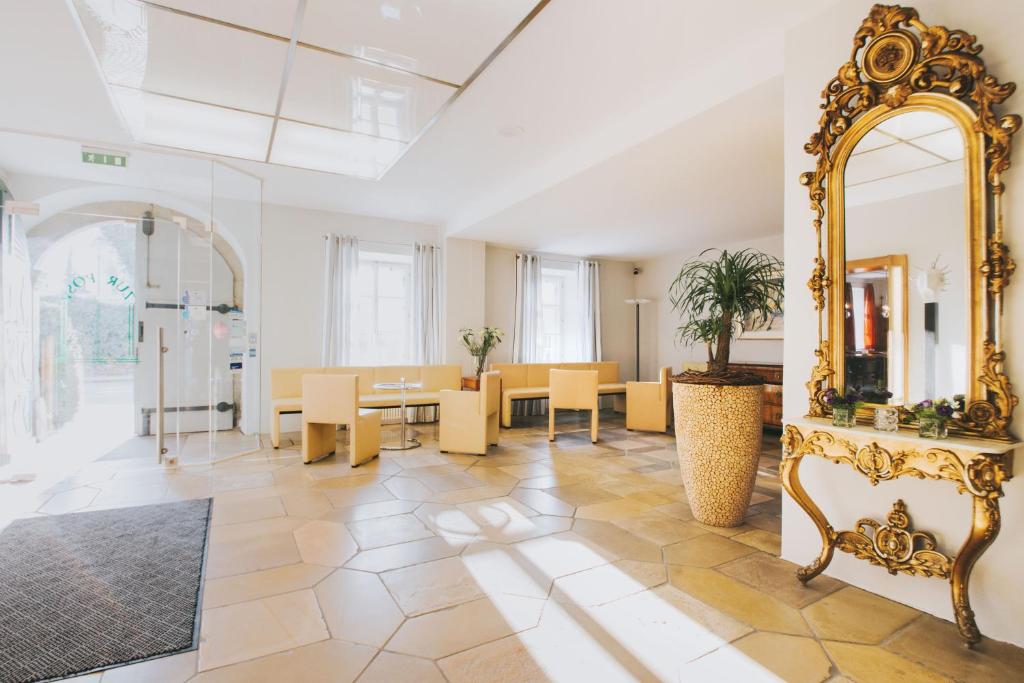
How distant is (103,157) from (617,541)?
4.93 metres

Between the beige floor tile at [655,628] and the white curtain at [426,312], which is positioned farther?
the white curtain at [426,312]

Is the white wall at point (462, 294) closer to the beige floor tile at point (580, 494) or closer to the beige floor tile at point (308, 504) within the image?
the beige floor tile at point (580, 494)

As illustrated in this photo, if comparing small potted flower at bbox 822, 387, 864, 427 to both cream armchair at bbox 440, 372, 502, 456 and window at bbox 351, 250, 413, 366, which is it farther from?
window at bbox 351, 250, 413, 366

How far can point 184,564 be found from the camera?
2375 millimetres

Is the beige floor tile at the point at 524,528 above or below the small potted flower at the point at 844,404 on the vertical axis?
below

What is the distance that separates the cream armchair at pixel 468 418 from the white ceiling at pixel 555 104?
201 cm

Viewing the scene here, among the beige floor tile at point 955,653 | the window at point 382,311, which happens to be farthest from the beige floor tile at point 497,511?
the window at point 382,311

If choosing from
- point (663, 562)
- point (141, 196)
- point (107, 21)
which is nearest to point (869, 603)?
point (663, 562)

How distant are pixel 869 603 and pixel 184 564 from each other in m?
3.15

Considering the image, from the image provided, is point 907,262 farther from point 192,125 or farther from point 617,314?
point 617,314

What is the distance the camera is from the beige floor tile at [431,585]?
201cm

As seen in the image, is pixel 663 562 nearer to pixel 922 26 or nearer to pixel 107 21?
pixel 922 26

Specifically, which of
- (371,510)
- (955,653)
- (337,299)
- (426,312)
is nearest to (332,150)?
(337,299)

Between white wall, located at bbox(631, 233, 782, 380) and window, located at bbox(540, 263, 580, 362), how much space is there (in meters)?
1.33
